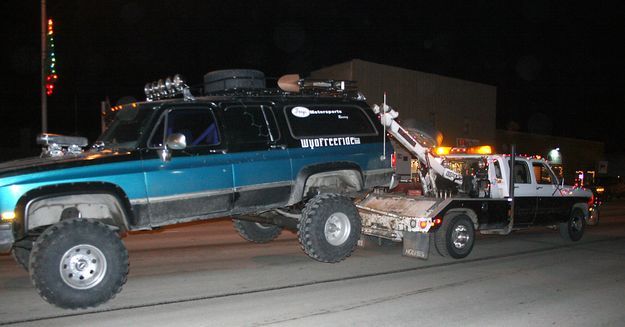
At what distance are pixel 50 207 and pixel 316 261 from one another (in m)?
4.33

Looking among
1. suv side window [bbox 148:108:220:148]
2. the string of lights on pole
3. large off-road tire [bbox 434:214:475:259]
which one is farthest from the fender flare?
the string of lights on pole

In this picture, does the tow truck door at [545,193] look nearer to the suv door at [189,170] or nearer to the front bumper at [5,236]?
the suv door at [189,170]

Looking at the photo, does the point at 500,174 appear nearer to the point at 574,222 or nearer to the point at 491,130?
the point at 574,222

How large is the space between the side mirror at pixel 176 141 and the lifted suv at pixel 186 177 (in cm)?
2

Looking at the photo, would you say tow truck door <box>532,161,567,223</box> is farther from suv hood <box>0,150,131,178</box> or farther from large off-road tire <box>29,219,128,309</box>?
large off-road tire <box>29,219,128,309</box>

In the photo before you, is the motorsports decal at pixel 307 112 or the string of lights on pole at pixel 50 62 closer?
the motorsports decal at pixel 307 112

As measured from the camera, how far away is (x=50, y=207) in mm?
6895

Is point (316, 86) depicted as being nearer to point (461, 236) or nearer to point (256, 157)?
point (256, 157)

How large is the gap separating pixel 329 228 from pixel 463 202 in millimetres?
2605

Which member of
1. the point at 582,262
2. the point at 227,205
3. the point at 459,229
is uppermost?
the point at 227,205

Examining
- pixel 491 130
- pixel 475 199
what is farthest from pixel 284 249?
pixel 491 130

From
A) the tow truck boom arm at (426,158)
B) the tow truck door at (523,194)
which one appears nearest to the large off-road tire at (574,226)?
the tow truck door at (523,194)

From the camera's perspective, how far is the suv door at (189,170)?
719 cm

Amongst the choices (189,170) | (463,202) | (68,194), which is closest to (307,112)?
(189,170)
